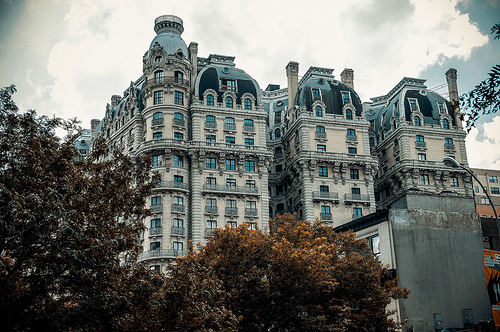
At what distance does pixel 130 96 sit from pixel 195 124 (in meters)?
14.8

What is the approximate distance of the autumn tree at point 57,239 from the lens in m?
24.8

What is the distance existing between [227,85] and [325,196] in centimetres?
2208

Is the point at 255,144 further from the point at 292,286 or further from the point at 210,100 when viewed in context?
the point at 292,286

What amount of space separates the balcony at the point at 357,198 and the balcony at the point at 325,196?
1488 millimetres

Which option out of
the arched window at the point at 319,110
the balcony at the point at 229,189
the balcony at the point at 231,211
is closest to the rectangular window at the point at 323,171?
the arched window at the point at 319,110

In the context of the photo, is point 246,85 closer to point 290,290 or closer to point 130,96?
point 130,96

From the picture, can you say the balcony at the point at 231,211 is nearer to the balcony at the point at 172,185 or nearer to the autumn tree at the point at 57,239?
the balcony at the point at 172,185

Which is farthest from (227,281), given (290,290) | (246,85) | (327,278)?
(246,85)

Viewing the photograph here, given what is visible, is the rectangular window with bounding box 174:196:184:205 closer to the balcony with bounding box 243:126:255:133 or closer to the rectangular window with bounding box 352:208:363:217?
the balcony with bounding box 243:126:255:133

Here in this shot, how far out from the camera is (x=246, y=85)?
9200cm

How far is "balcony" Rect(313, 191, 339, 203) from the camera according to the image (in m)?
86.5

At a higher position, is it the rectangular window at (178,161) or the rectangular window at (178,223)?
the rectangular window at (178,161)

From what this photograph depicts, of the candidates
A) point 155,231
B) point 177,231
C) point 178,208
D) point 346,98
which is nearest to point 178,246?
point 177,231

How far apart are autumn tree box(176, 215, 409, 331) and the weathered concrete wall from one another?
4812 millimetres
